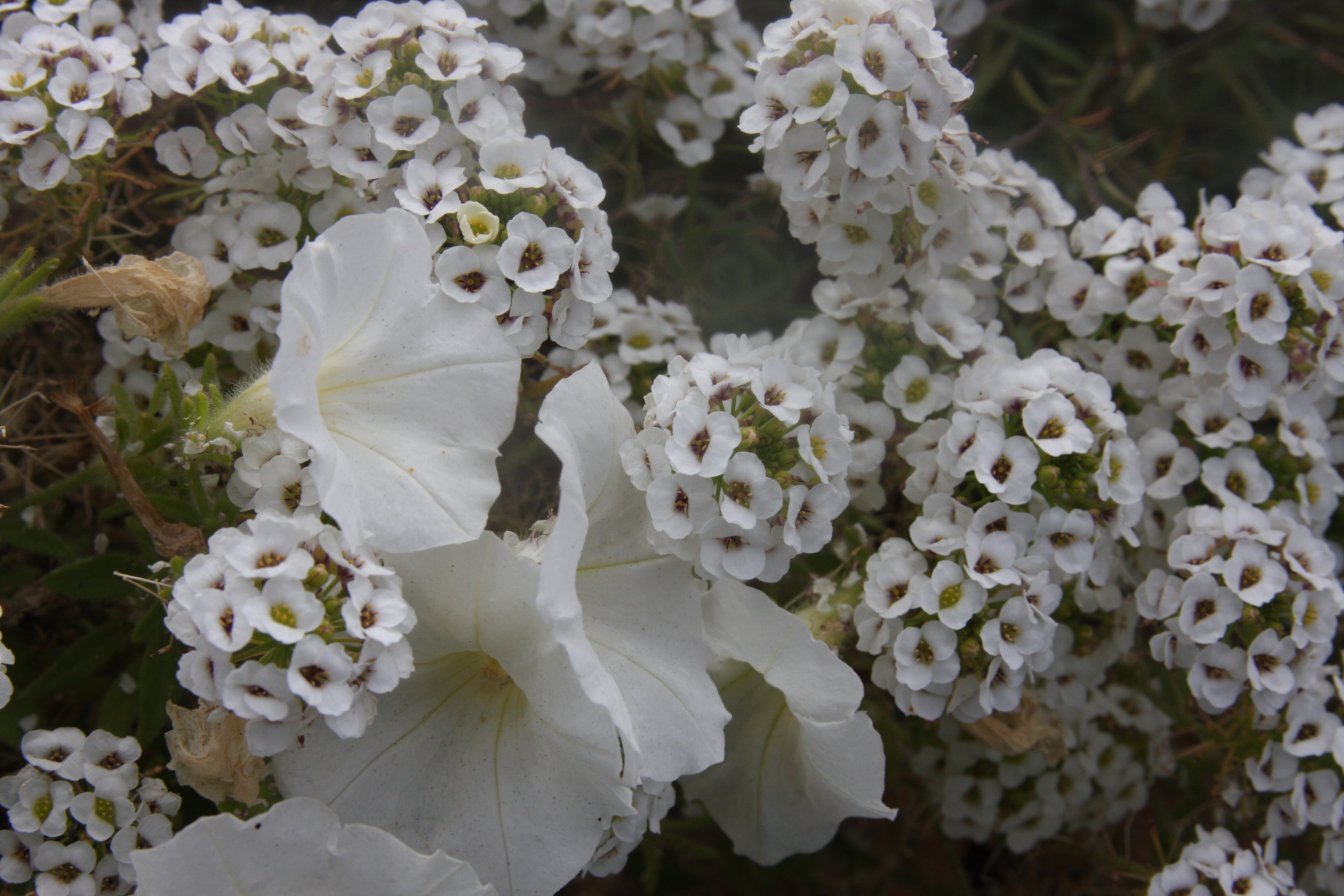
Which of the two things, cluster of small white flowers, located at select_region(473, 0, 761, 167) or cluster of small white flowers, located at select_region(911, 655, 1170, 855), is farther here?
cluster of small white flowers, located at select_region(911, 655, 1170, 855)

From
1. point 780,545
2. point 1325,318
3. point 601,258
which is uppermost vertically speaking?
point 601,258

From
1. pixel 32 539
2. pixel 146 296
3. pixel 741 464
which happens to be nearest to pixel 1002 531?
pixel 741 464

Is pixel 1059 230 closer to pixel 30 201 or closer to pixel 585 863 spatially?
pixel 585 863

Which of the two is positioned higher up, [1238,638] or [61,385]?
[61,385]

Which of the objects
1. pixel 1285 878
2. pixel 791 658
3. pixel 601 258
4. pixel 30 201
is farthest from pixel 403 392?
pixel 1285 878

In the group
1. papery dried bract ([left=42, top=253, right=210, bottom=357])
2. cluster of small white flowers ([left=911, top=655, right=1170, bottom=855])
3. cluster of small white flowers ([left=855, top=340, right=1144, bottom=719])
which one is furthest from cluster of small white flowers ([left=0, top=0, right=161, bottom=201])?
cluster of small white flowers ([left=911, top=655, right=1170, bottom=855])

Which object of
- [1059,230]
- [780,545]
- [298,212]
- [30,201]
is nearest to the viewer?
[780,545]

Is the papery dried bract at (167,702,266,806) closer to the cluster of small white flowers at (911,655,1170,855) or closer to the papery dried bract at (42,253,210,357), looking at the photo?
the papery dried bract at (42,253,210,357)
